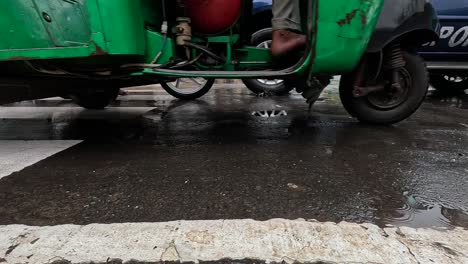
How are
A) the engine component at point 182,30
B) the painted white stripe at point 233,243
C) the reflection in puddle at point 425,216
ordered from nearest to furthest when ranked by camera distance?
the painted white stripe at point 233,243 → the reflection in puddle at point 425,216 → the engine component at point 182,30

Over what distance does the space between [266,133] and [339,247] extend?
6.48ft

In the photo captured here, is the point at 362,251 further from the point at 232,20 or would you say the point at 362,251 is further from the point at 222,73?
the point at 232,20

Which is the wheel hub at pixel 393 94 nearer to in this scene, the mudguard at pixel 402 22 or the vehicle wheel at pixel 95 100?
the mudguard at pixel 402 22

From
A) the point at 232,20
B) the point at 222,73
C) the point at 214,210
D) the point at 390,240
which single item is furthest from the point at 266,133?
the point at 390,240

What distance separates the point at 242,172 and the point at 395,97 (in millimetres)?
1954

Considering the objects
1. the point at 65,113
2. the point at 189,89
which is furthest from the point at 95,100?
the point at 189,89

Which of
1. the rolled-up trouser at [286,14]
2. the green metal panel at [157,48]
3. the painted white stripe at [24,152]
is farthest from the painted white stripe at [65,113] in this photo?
the rolled-up trouser at [286,14]

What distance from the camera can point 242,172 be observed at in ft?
7.13

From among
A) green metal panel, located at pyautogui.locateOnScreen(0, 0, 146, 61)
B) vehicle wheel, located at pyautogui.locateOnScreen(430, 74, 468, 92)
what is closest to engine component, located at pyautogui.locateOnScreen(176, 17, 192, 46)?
green metal panel, located at pyautogui.locateOnScreen(0, 0, 146, 61)

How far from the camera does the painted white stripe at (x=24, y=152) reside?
90.5 inches

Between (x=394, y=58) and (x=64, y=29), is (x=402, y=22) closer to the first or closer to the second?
(x=394, y=58)

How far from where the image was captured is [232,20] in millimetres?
3043

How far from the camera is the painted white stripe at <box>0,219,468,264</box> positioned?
1.28 meters

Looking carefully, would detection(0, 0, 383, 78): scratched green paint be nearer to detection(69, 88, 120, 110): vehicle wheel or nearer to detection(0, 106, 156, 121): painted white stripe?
detection(0, 106, 156, 121): painted white stripe
